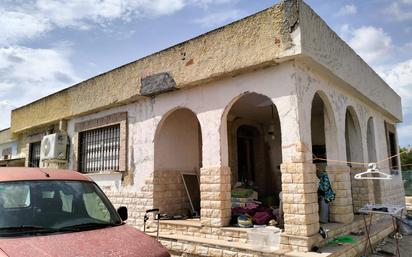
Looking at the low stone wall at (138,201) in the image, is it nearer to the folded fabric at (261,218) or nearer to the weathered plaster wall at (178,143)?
the weathered plaster wall at (178,143)

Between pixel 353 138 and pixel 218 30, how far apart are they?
5150 millimetres

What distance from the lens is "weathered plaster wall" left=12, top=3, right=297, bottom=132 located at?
254 inches

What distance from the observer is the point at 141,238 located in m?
3.29

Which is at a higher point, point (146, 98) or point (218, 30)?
point (218, 30)

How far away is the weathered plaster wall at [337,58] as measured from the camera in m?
6.38

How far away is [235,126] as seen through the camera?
11688 mm

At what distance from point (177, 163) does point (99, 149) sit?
2.72 meters

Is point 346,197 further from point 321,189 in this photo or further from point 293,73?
point 293,73

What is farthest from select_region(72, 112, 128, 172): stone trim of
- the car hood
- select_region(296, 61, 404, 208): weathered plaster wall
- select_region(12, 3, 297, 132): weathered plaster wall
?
the car hood

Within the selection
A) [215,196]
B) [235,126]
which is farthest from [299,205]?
[235,126]

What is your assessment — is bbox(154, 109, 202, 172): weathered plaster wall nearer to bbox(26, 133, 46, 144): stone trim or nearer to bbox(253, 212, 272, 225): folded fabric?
bbox(253, 212, 272, 225): folded fabric

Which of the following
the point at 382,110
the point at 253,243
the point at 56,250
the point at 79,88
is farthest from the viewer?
the point at 382,110

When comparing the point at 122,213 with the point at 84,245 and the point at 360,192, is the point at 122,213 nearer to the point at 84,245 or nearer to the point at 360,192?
the point at 84,245

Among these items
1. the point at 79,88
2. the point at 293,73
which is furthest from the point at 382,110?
the point at 79,88
